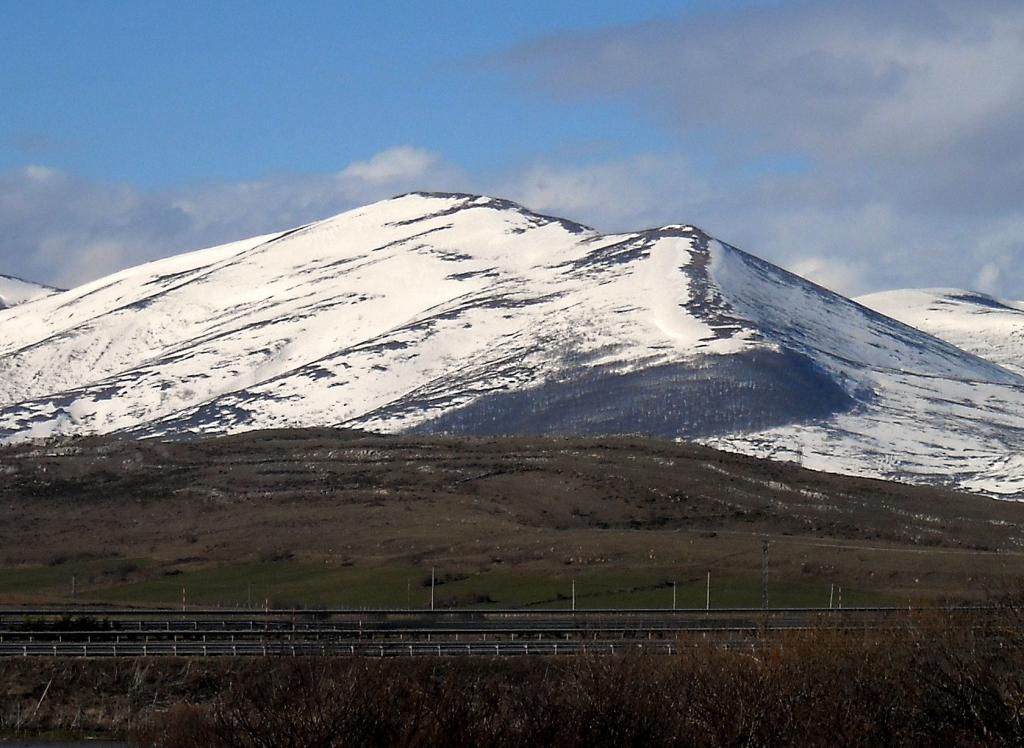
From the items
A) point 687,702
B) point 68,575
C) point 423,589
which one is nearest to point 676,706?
point 687,702

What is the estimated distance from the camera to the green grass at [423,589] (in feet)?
273

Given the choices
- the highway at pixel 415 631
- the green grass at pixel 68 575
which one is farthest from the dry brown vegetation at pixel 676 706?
the green grass at pixel 68 575

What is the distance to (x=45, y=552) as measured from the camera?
105 m

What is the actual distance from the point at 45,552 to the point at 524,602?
120 ft

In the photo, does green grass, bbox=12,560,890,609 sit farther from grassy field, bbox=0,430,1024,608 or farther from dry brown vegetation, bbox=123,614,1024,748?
dry brown vegetation, bbox=123,614,1024,748

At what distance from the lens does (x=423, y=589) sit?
87.8m

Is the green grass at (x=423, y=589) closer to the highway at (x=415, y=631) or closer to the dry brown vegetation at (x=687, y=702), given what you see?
the highway at (x=415, y=631)

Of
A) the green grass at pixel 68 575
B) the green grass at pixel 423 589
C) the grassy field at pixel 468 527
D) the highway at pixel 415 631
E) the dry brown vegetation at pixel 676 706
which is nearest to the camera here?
the dry brown vegetation at pixel 676 706

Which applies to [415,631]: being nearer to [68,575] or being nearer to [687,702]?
[687,702]

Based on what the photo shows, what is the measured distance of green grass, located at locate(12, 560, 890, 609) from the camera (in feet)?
273

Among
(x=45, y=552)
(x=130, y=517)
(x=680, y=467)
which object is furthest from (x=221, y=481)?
(x=680, y=467)

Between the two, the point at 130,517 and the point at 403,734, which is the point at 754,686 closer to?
the point at 403,734

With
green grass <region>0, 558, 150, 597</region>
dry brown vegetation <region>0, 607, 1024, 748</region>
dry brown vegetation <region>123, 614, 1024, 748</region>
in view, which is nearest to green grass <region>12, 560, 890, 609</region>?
green grass <region>0, 558, 150, 597</region>

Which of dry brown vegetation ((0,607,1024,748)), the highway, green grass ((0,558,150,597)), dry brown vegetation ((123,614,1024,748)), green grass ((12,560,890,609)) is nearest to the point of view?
dry brown vegetation ((123,614,1024,748))
